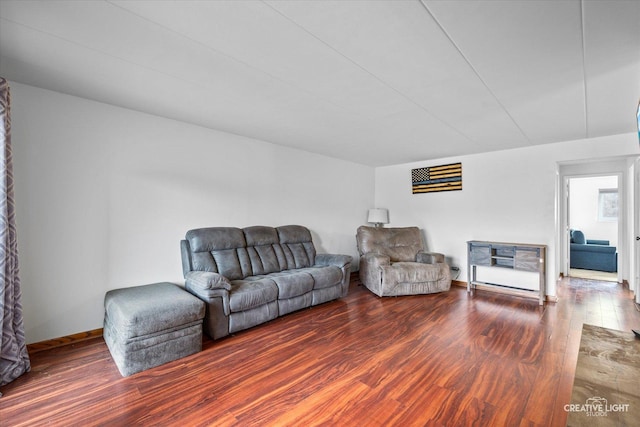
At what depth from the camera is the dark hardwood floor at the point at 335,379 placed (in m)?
1.68

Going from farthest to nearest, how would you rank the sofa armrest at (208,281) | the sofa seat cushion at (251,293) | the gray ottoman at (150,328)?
the sofa seat cushion at (251,293) → the sofa armrest at (208,281) → the gray ottoman at (150,328)

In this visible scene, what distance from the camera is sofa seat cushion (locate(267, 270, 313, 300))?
3168mm

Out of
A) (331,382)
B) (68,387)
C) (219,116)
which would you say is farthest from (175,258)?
(331,382)

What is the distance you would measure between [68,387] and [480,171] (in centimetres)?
566

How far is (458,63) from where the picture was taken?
76.7 inches

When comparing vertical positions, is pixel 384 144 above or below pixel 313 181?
above

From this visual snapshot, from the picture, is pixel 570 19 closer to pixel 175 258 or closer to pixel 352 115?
pixel 352 115

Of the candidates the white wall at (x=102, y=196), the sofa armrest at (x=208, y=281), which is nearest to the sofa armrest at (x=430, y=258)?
the white wall at (x=102, y=196)

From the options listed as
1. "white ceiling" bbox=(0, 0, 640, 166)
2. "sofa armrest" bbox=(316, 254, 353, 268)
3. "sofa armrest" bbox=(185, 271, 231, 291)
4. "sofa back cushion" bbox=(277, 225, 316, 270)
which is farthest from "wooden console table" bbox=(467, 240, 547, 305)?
"sofa armrest" bbox=(185, 271, 231, 291)

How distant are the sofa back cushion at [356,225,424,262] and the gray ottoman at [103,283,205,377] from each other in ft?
9.96

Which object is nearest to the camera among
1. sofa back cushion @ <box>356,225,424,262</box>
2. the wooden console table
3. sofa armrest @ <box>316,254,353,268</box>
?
the wooden console table

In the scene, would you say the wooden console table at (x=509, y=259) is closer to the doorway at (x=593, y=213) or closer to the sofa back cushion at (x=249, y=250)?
the sofa back cushion at (x=249, y=250)

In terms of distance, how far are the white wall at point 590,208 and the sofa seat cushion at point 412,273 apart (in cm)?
644

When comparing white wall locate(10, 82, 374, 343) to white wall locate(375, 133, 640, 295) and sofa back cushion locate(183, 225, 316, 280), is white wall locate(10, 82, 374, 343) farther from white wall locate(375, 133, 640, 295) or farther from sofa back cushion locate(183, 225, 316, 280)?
white wall locate(375, 133, 640, 295)
